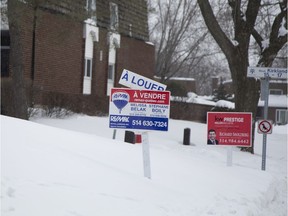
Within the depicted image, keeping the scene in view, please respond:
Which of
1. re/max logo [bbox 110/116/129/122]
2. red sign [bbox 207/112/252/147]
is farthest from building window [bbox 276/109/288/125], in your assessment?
re/max logo [bbox 110/116/129/122]

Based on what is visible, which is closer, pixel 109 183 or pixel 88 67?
pixel 109 183

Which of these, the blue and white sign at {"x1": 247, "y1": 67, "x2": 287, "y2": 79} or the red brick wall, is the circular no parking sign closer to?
the blue and white sign at {"x1": 247, "y1": 67, "x2": 287, "y2": 79}

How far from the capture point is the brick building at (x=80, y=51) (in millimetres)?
17469

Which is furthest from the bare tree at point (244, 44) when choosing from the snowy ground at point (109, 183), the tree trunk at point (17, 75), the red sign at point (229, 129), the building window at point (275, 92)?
the building window at point (275, 92)

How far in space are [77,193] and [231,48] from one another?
1167 cm

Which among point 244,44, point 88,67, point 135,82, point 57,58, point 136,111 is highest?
point 244,44

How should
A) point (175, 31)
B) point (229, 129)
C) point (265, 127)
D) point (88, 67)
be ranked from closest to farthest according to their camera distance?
point (229, 129) → point (265, 127) → point (88, 67) → point (175, 31)

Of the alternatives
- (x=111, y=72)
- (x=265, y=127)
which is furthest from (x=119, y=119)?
(x=111, y=72)

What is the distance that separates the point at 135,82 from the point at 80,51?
1651 centimetres

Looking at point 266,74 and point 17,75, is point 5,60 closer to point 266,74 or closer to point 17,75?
point 17,75

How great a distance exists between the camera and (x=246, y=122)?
37.0ft

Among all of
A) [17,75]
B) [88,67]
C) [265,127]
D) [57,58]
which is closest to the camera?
[265,127]

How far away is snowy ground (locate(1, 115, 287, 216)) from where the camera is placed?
4.96 meters

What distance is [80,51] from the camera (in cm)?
2366
